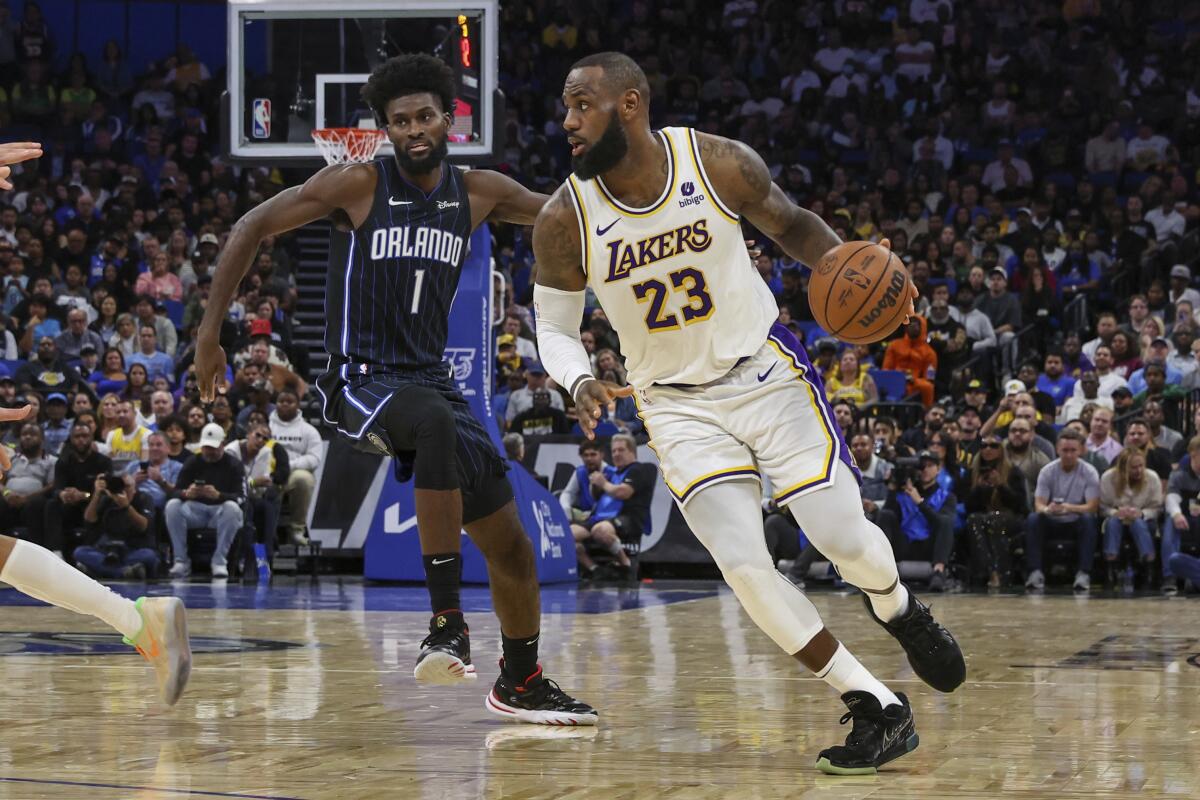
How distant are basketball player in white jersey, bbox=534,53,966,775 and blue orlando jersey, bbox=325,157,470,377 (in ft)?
2.44

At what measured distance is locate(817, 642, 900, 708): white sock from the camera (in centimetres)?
484

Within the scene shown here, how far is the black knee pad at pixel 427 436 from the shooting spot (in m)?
5.44

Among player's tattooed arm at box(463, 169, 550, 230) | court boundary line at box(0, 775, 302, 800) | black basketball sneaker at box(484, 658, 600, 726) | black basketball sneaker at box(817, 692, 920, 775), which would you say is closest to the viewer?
court boundary line at box(0, 775, 302, 800)

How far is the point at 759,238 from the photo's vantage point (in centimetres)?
2125

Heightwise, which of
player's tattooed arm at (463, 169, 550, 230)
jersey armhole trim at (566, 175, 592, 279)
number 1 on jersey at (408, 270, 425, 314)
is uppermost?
player's tattooed arm at (463, 169, 550, 230)

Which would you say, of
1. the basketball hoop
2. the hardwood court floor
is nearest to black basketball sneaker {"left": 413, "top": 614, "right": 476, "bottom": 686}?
the hardwood court floor

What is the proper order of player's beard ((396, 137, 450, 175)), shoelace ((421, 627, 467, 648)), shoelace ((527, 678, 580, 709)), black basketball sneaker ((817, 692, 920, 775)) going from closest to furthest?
black basketball sneaker ((817, 692, 920, 775)), shoelace ((421, 627, 467, 648)), shoelace ((527, 678, 580, 709)), player's beard ((396, 137, 450, 175))

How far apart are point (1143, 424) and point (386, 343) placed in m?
9.31

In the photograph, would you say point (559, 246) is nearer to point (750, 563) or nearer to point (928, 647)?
point (750, 563)

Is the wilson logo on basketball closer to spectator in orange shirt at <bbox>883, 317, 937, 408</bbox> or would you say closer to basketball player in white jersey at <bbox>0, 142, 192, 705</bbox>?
basketball player in white jersey at <bbox>0, 142, 192, 705</bbox>

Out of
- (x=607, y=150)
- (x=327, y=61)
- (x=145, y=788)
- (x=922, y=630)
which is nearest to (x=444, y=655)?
(x=145, y=788)

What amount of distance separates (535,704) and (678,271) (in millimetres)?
1596

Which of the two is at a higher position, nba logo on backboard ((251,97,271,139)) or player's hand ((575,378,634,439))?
nba logo on backboard ((251,97,271,139))

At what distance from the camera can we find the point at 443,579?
17.9 ft
